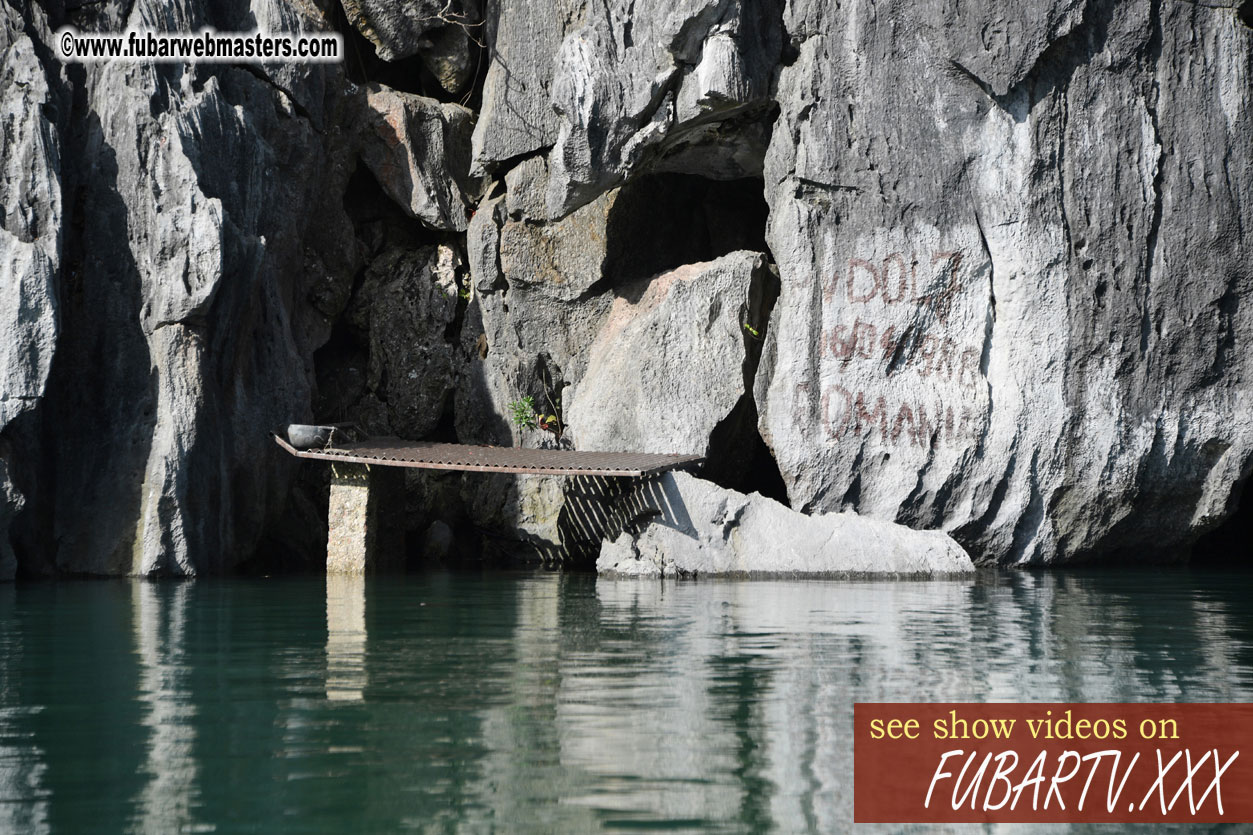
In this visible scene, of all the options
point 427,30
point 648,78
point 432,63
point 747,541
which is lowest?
point 747,541

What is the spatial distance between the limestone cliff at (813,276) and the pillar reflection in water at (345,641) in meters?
3.42

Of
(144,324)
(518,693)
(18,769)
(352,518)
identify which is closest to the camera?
(18,769)

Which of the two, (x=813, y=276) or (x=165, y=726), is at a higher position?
(x=813, y=276)

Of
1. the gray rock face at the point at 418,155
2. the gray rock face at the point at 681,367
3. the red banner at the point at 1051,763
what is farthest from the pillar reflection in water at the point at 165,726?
the gray rock face at the point at 418,155

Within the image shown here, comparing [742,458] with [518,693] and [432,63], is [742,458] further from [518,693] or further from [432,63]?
[518,693]

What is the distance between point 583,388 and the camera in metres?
17.3

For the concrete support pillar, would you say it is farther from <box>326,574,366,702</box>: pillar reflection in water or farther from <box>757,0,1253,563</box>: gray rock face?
<box>757,0,1253,563</box>: gray rock face

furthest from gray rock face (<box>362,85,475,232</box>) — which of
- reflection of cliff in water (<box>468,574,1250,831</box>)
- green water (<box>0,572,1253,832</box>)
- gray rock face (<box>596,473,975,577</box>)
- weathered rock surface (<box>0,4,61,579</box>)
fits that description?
reflection of cliff in water (<box>468,574,1250,831</box>)

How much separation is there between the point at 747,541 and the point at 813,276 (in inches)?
137

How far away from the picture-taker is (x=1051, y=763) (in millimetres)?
4809

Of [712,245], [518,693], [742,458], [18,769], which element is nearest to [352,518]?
[742,458]

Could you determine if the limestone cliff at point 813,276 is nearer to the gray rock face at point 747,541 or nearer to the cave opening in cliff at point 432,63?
the gray rock face at point 747,541

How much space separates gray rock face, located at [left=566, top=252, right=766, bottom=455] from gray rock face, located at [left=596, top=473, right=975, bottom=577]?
1.75 meters

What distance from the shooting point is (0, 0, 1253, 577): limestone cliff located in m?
14.4
